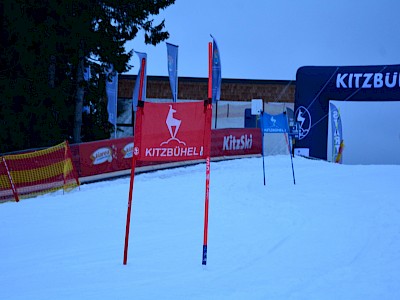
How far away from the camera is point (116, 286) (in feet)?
16.8

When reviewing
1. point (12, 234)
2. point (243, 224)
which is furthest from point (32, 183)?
point (243, 224)

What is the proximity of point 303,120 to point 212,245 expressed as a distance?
49.9ft

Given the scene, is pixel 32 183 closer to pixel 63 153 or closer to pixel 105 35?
pixel 63 153

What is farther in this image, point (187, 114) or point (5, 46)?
point (5, 46)

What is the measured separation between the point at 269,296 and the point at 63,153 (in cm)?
1163

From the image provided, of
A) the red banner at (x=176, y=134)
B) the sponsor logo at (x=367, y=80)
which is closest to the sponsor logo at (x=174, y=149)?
the red banner at (x=176, y=134)

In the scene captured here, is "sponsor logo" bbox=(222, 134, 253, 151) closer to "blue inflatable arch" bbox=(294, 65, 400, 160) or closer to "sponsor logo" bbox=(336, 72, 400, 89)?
"blue inflatable arch" bbox=(294, 65, 400, 160)

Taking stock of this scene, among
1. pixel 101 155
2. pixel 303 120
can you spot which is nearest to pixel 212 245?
pixel 101 155

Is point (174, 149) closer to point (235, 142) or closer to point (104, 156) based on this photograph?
point (104, 156)

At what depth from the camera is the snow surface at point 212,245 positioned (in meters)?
5.08

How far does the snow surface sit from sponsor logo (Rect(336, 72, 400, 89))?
8374mm

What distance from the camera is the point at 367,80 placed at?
2064cm

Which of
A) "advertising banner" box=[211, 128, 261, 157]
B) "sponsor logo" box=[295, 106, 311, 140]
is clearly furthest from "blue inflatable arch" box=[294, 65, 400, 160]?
"advertising banner" box=[211, 128, 261, 157]

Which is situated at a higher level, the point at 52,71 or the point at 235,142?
the point at 52,71
